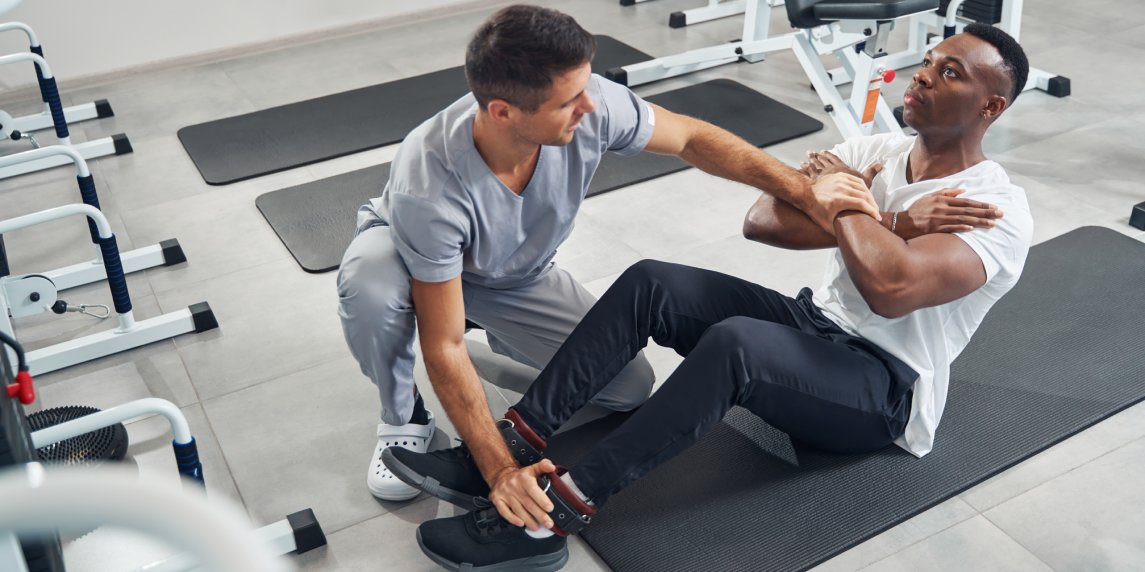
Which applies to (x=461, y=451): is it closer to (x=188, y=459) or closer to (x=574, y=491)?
(x=574, y=491)

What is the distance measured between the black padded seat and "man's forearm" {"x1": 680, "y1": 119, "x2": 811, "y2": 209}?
132 centimetres

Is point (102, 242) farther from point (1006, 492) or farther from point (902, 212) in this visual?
point (1006, 492)

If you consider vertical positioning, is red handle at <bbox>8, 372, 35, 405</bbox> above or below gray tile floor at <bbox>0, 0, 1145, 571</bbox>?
above

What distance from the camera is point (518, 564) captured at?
1.89 metres

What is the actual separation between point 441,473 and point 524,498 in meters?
0.22

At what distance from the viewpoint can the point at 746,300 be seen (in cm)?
205

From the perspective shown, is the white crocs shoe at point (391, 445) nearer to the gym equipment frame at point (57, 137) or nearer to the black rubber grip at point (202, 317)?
the black rubber grip at point (202, 317)

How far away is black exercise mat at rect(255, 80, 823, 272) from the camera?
313 centimetres

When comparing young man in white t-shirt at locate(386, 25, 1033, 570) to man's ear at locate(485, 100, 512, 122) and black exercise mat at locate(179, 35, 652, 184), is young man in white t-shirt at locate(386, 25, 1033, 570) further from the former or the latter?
black exercise mat at locate(179, 35, 652, 184)

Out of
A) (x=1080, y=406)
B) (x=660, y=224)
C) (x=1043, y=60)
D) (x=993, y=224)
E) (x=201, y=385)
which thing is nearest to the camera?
(x=993, y=224)

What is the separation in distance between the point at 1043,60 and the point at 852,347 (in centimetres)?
284

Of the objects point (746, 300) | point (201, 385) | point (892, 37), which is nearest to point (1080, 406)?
point (746, 300)

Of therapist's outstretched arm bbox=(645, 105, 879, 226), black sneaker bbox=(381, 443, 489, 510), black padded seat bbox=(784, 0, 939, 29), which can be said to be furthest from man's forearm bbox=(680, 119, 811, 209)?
black padded seat bbox=(784, 0, 939, 29)

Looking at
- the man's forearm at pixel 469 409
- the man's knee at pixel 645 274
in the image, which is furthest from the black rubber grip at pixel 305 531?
the man's knee at pixel 645 274
